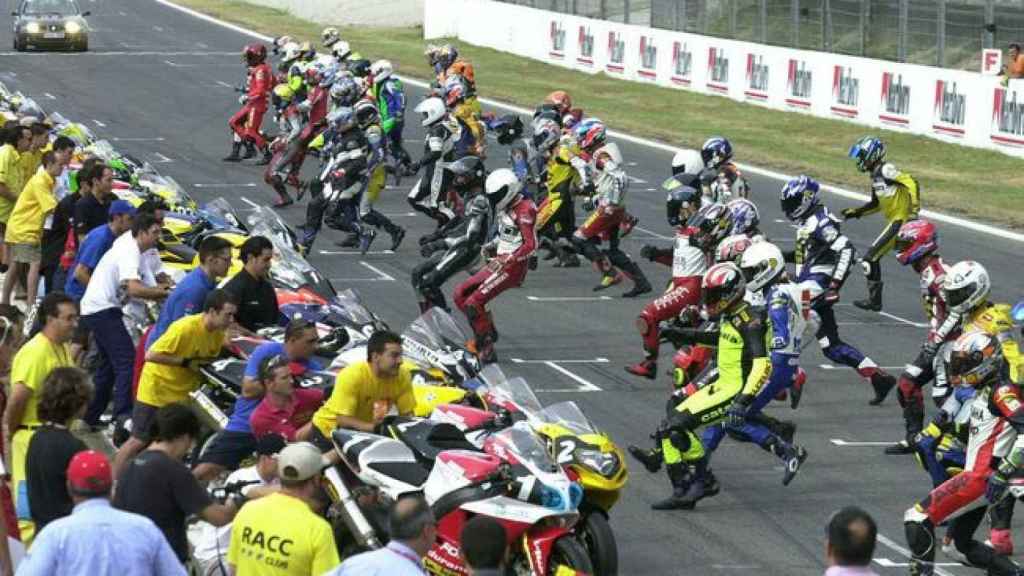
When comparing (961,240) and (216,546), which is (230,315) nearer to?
(216,546)

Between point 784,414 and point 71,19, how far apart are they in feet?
132

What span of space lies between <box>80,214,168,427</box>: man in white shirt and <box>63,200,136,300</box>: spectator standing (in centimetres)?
57

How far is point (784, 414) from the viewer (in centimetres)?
1686

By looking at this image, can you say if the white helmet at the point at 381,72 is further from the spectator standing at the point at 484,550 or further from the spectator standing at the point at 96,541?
the spectator standing at the point at 484,550

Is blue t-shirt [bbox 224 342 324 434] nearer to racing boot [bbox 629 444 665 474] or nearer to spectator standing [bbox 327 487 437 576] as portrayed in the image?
racing boot [bbox 629 444 665 474]

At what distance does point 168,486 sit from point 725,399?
17.5 ft

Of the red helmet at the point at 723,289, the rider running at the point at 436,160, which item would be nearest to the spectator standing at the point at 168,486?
the red helmet at the point at 723,289

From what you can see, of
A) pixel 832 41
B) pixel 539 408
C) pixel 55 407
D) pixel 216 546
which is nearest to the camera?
pixel 55 407

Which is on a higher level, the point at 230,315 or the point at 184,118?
the point at 230,315

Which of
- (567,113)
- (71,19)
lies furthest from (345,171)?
(71,19)

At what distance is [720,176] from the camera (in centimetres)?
2044

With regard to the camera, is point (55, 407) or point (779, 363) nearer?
point (55, 407)

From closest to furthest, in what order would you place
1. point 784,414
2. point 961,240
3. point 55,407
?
point 55,407
point 784,414
point 961,240

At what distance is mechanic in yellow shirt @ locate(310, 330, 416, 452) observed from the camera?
38.9 feet
